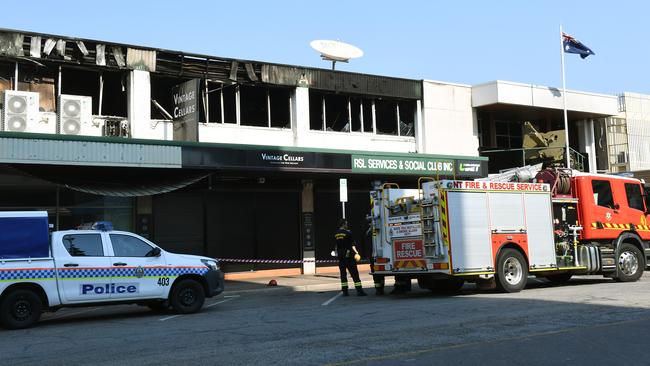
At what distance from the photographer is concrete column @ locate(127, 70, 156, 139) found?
65.8 feet

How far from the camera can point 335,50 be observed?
25.3 metres

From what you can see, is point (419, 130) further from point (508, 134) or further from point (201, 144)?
point (201, 144)

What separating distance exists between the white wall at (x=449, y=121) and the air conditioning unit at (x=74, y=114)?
13.2m

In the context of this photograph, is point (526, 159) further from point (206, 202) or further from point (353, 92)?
point (206, 202)

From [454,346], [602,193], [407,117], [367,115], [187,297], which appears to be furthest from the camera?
[407,117]

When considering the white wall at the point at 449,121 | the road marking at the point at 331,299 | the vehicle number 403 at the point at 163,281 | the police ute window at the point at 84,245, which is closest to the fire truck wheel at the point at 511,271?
the road marking at the point at 331,299

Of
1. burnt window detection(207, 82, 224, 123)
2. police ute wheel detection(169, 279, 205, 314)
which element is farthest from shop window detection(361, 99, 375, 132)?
police ute wheel detection(169, 279, 205, 314)

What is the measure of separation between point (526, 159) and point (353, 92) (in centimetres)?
921

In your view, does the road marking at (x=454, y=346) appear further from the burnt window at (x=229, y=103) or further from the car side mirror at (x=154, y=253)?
the burnt window at (x=229, y=103)

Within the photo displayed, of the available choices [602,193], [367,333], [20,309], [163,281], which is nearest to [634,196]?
[602,193]

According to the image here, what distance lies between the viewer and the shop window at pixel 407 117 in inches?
1020

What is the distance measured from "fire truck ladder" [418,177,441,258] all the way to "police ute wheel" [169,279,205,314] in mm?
4901

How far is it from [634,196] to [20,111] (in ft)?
56.9

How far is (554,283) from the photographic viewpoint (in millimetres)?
16953
